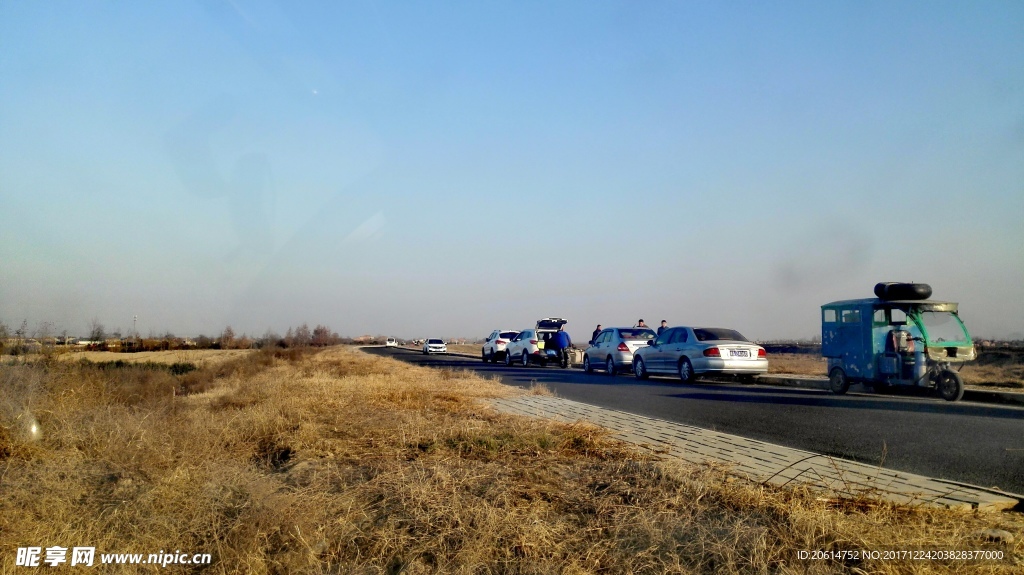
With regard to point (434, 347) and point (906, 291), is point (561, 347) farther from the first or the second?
point (434, 347)

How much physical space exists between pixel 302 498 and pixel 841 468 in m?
4.91

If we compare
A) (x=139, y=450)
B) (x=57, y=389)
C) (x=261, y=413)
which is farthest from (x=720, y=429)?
(x=57, y=389)

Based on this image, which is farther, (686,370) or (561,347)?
(561,347)

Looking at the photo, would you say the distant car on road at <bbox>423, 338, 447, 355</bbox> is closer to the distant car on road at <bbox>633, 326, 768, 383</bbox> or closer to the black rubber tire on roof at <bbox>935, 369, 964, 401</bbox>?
the distant car on road at <bbox>633, 326, 768, 383</bbox>

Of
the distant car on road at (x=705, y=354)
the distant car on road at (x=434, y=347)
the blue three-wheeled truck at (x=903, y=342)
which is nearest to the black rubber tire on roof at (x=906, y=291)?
the blue three-wheeled truck at (x=903, y=342)

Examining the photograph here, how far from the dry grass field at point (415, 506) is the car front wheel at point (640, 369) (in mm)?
14505

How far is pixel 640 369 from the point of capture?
22156 mm

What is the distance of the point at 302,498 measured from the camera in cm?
503

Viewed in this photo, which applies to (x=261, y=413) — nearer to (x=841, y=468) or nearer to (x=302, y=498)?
(x=302, y=498)

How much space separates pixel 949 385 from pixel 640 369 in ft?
31.4

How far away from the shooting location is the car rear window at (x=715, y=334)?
62.3ft

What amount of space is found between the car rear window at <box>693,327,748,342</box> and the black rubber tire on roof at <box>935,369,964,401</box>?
17.6ft

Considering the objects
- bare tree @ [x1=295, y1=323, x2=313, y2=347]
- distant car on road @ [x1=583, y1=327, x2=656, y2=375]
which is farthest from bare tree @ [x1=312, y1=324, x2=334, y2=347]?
distant car on road @ [x1=583, y1=327, x2=656, y2=375]

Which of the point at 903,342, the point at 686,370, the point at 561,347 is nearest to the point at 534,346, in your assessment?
the point at 561,347
